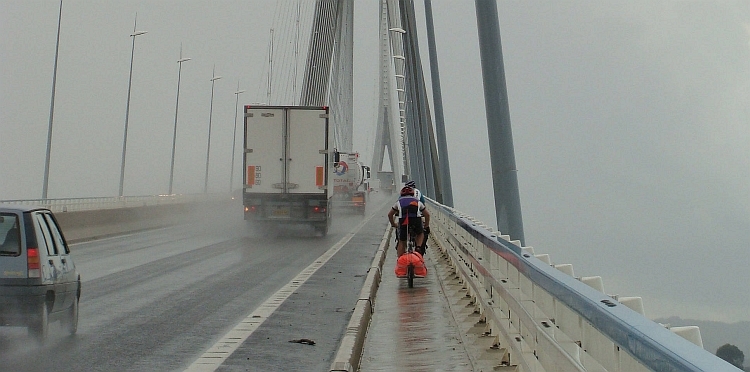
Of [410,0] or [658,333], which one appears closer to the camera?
[658,333]

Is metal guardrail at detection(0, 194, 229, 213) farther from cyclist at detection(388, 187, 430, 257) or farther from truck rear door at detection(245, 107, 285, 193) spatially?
cyclist at detection(388, 187, 430, 257)

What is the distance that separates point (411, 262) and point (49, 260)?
744 cm

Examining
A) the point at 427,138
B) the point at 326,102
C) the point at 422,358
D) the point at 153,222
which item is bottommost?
the point at 422,358

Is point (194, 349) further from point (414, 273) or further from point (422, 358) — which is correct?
point (414, 273)

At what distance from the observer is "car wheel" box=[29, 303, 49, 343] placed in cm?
1105

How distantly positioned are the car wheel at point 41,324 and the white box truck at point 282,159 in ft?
83.0

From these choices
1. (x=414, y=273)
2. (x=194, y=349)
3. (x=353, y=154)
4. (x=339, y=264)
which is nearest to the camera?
(x=194, y=349)

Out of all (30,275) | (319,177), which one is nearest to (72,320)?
(30,275)

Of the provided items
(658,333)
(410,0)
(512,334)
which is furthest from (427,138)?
(658,333)

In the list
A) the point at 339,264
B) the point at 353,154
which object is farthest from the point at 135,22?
the point at 339,264

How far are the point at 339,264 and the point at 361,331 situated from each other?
42.0ft

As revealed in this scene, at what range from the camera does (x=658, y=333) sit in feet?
11.6

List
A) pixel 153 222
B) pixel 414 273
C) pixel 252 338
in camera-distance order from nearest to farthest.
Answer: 1. pixel 252 338
2. pixel 414 273
3. pixel 153 222

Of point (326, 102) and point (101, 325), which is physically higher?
point (326, 102)
